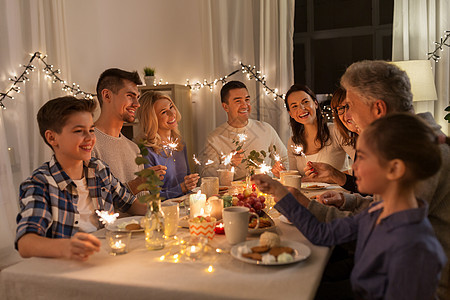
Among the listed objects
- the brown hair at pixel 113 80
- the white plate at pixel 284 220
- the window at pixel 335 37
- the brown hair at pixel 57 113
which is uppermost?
the window at pixel 335 37

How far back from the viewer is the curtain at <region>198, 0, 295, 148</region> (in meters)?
4.54

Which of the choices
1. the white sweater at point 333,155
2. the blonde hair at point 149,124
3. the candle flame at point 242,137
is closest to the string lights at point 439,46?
the white sweater at point 333,155

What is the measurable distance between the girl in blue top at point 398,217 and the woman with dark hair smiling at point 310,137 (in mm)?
1990

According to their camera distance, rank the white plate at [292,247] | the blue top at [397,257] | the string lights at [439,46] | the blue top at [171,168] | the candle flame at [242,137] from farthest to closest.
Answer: the string lights at [439,46] < the candle flame at [242,137] < the blue top at [171,168] < the white plate at [292,247] < the blue top at [397,257]

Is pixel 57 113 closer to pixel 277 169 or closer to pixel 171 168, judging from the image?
pixel 171 168

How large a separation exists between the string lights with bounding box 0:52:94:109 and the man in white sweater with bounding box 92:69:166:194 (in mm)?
1542

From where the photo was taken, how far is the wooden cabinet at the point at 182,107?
4605mm

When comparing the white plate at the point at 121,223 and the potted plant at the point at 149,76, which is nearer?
the white plate at the point at 121,223

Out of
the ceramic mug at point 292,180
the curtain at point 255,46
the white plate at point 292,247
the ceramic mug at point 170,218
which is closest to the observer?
the white plate at point 292,247

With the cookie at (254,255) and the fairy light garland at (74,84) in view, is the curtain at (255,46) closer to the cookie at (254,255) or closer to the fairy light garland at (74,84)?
the fairy light garland at (74,84)


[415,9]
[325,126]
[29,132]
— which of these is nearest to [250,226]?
[325,126]

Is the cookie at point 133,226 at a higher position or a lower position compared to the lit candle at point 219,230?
higher

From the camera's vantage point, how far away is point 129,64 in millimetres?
5250

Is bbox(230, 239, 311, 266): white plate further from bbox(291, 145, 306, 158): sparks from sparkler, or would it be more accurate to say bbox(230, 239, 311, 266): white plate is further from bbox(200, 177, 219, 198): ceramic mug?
bbox(291, 145, 306, 158): sparks from sparkler
